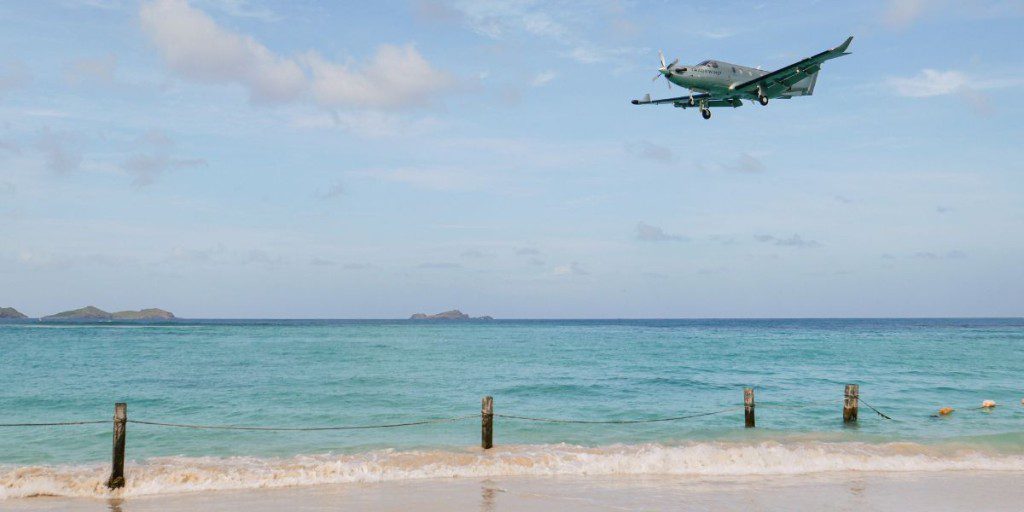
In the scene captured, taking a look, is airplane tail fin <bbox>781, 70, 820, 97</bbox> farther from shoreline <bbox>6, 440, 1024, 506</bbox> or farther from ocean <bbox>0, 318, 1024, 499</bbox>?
shoreline <bbox>6, 440, 1024, 506</bbox>

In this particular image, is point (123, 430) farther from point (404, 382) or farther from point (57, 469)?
point (404, 382)

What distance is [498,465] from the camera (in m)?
17.4

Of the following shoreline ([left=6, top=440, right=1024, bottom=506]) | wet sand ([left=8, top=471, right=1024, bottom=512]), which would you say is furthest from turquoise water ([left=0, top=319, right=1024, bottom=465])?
wet sand ([left=8, top=471, right=1024, bottom=512])

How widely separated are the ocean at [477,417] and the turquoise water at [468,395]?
126 mm

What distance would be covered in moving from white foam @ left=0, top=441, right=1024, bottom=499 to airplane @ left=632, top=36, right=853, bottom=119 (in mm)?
18083

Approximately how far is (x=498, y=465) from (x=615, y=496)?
12.5 feet

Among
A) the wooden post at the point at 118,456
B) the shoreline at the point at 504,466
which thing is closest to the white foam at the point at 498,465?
the shoreline at the point at 504,466

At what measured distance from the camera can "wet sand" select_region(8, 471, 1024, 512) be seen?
44.7ft

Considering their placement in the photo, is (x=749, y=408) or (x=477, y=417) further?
(x=477, y=417)

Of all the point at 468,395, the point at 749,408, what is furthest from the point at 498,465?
the point at 468,395

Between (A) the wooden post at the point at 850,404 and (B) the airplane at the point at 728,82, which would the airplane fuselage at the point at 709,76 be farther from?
(A) the wooden post at the point at 850,404

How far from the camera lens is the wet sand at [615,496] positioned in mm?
13617

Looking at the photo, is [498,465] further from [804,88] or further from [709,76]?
[804,88]

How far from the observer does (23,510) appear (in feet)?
45.0
